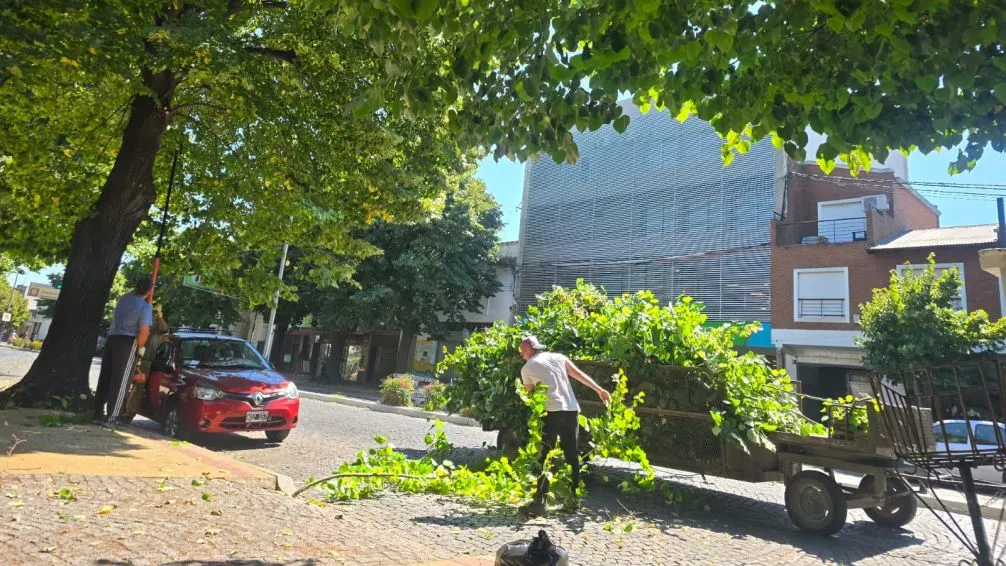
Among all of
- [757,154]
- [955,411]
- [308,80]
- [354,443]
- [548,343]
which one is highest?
[757,154]

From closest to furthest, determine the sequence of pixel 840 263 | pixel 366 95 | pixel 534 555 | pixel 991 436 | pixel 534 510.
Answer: pixel 534 555 → pixel 991 436 → pixel 366 95 → pixel 534 510 → pixel 840 263

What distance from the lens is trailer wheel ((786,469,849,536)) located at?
5.73 metres

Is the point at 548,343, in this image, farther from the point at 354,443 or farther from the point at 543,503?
the point at 354,443

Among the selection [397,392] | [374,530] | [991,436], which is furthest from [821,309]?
[374,530]

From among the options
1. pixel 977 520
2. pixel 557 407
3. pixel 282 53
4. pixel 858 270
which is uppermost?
pixel 858 270

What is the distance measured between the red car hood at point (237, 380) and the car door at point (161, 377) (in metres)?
0.38

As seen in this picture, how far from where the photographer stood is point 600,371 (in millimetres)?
7359

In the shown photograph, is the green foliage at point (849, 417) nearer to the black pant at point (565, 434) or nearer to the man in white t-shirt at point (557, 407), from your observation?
the man in white t-shirt at point (557, 407)

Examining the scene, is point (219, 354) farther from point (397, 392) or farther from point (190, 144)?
point (397, 392)

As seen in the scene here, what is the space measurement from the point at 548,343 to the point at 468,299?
21.4 metres

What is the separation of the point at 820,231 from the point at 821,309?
140 inches

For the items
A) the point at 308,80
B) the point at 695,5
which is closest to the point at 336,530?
the point at 695,5

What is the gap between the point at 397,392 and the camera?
766 inches

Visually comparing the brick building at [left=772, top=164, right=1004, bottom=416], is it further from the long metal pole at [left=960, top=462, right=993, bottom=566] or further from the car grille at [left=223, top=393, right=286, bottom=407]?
the long metal pole at [left=960, top=462, right=993, bottom=566]
